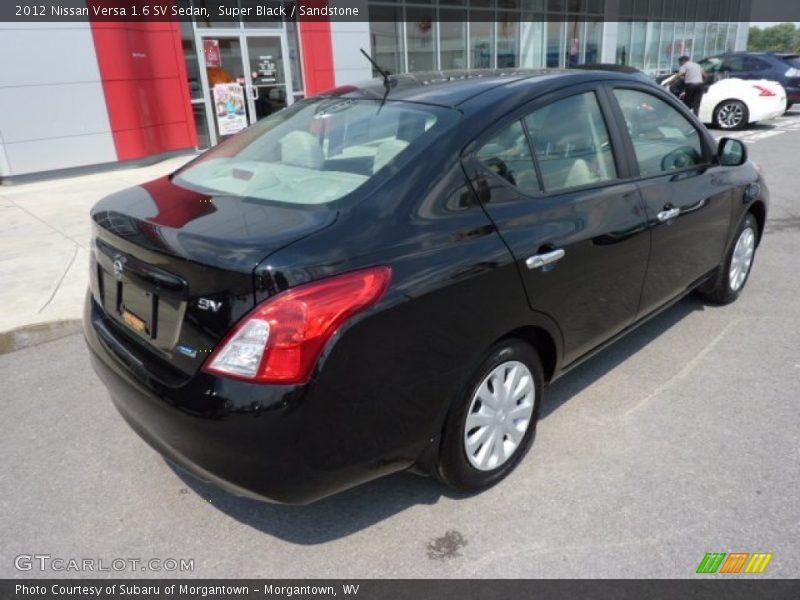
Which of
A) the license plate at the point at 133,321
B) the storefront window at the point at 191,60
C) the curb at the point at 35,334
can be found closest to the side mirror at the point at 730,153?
the license plate at the point at 133,321

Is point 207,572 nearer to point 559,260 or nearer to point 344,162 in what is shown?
point 344,162

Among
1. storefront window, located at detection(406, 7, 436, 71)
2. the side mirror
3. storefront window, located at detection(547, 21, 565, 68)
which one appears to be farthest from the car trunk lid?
storefront window, located at detection(547, 21, 565, 68)

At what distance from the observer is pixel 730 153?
3.96 m

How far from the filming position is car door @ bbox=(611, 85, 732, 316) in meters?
3.31

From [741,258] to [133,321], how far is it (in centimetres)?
412

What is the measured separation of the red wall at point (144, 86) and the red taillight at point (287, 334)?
33.0 ft

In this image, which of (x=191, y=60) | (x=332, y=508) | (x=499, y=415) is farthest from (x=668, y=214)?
(x=191, y=60)

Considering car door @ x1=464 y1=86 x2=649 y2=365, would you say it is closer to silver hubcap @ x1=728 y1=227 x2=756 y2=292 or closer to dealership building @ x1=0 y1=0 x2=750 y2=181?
silver hubcap @ x1=728 y1=227 x2=756 y2=292

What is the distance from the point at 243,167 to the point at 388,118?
2.28 feet

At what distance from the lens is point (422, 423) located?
2293 mm

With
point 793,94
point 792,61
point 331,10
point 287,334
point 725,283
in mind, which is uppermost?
point 331,10

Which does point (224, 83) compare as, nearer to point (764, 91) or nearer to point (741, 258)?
point (741, 258)

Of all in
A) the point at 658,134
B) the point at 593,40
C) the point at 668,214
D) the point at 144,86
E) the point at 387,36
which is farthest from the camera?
the point at 593,40

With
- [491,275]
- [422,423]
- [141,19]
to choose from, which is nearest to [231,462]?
[422,423]
